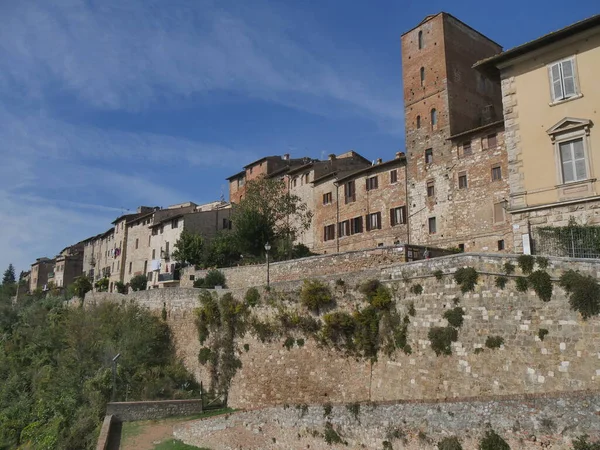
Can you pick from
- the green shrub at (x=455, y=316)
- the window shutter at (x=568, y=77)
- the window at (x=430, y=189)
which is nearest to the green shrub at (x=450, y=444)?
the green shrub at (x=455, y=316)

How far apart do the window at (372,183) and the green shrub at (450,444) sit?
27.8 metres

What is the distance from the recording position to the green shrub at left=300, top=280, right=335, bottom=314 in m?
21.2

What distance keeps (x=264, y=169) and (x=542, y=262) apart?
42.2 meters

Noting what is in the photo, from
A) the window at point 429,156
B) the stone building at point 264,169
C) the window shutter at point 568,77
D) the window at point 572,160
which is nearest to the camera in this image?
the window at point 572,160

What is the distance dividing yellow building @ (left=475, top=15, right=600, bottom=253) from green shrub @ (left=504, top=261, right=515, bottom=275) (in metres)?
2.22

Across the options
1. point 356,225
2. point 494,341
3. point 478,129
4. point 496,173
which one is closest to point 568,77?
point 494,341

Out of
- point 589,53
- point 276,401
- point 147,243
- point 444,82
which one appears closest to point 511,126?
point 589,53

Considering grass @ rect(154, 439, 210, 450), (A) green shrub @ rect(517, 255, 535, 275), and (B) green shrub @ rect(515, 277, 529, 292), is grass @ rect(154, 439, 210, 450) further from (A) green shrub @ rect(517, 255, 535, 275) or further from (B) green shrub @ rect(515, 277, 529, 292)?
(A) green shrub @ rect(517, 255, 535, 275)

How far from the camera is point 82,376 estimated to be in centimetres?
2891

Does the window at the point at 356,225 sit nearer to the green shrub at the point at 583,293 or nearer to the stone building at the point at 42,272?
the green shrub at the point at 583,293

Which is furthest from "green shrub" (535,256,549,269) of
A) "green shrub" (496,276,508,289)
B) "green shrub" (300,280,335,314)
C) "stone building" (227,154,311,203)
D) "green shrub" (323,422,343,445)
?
"stone building" (227,154,311,203)

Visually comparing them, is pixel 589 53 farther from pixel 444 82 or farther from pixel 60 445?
pixel 60 445

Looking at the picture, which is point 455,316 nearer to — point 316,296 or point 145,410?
point 316,296

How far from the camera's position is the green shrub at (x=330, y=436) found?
15.1 meters
